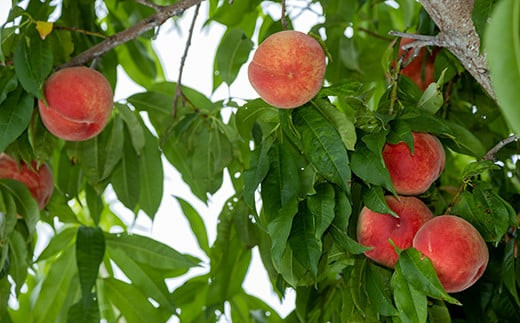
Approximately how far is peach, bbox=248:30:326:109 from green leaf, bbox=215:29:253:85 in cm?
43

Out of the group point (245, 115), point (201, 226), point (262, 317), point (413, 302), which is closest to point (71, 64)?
point (245, 115)

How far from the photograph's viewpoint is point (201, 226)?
1791mm

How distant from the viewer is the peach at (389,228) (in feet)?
3.96

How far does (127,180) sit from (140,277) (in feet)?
0.65

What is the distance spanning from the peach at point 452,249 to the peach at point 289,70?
25cm

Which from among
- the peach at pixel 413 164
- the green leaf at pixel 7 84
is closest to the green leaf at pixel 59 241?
the green leaf at pixel 7 84

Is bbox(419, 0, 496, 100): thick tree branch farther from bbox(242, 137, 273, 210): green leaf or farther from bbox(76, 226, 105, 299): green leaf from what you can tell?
bbox(76, 226, 105, 299): green leaf

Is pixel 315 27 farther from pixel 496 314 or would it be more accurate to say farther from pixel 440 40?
pixel 496 314

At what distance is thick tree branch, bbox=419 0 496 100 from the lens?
1.14 metres

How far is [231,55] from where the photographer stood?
5.41ft

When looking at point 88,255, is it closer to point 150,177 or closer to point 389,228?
point 150,177

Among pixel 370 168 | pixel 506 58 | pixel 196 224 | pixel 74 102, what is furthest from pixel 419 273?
pixel 196 224

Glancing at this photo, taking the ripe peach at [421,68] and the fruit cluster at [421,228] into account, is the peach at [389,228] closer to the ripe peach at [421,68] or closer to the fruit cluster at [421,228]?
the fruit cluster at [421,228]

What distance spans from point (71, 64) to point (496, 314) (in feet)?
2.70
